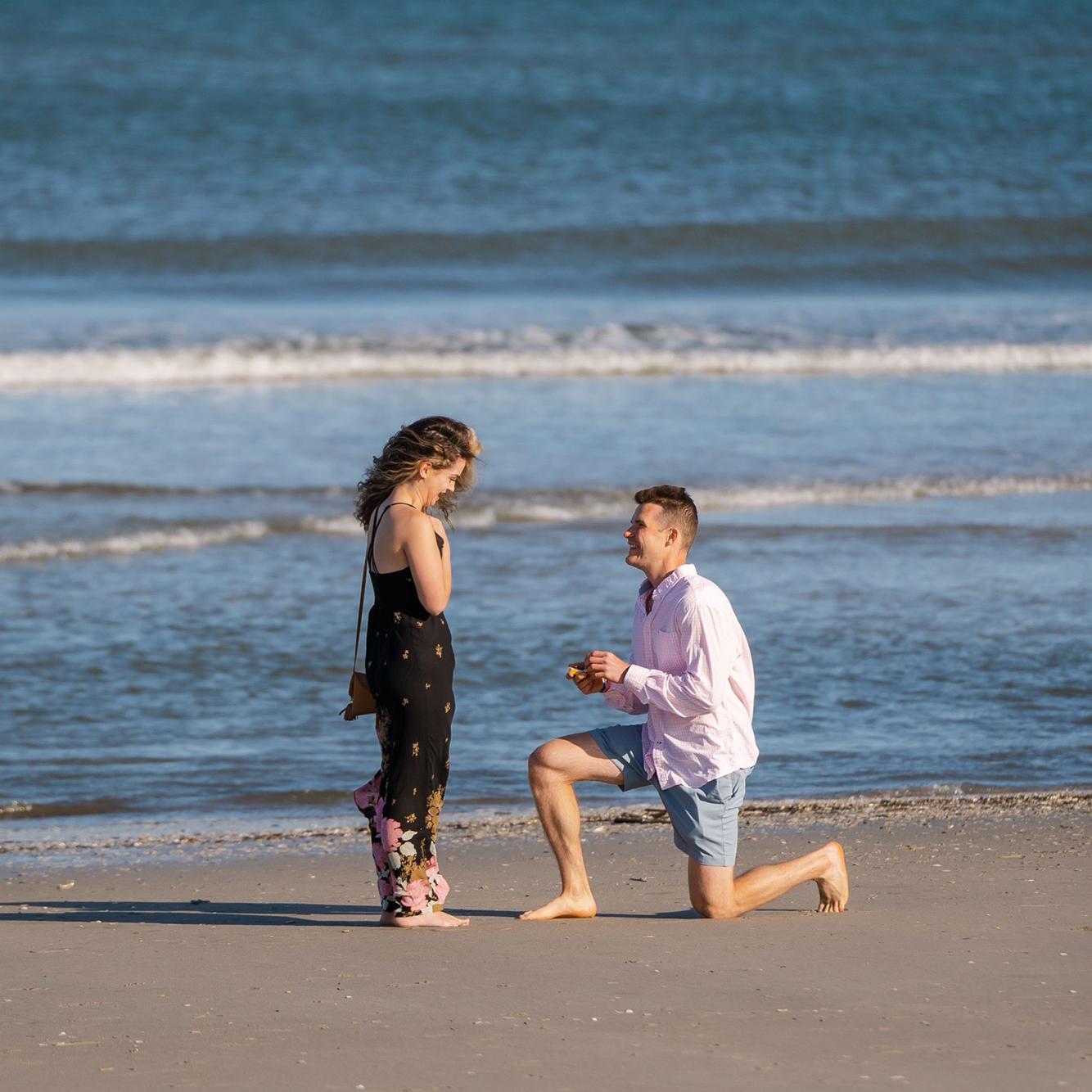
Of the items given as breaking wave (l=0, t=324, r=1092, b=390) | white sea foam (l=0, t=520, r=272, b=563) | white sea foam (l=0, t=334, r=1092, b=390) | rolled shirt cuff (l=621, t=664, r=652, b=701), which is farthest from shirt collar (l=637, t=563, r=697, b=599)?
white sea foam (l=0, t=334, r=1092, b=390)

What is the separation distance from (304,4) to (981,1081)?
4649cm

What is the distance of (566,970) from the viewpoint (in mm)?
3975

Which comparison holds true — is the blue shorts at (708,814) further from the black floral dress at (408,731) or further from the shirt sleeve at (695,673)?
the black floral dress at (408,731)

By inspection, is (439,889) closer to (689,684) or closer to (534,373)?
(689,684)

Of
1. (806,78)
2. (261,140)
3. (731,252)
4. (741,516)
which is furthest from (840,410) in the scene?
(806,78)

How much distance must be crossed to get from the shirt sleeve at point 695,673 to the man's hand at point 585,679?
73 millimetres

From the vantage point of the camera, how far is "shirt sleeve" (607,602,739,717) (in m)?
4.27

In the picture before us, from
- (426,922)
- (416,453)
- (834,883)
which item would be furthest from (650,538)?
(426,922)

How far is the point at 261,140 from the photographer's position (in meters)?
32.6

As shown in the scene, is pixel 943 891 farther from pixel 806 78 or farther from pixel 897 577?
pixel 806 78

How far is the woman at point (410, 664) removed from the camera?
4395 mm

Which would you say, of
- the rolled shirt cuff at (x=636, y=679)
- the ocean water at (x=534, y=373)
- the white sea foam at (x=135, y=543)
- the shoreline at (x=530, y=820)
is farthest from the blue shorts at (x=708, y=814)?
the white sea foam at (x=135, y=543)

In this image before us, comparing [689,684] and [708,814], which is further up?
[689,684]

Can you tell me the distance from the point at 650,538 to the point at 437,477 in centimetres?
57
